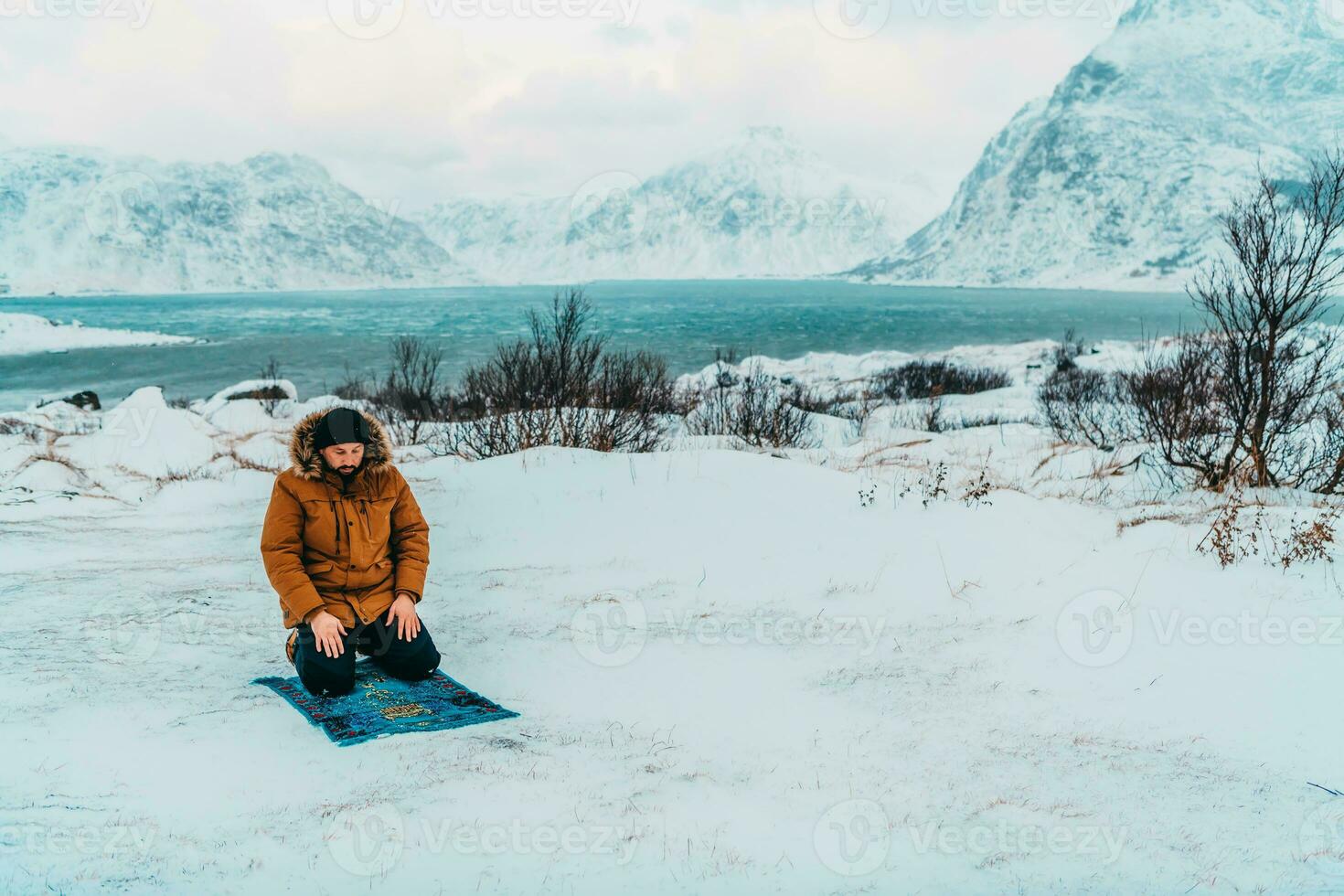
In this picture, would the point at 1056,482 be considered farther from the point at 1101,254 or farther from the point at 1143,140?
the point at 1143,140

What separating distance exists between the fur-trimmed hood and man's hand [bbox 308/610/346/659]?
2.15 ft

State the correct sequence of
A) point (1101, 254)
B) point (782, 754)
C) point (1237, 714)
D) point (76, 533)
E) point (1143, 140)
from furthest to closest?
point (1143, 140), point (1101, 254), point (76, 533), point (1237, 714), point (782, 754)

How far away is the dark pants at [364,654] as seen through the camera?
413 centimetres

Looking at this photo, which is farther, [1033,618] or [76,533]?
[76,533]

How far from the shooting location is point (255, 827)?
10.3 feet

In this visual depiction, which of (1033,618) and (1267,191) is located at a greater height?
(1267,191)

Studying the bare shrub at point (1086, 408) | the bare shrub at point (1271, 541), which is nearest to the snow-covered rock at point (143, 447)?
the bare shrub at point (1271, 541)

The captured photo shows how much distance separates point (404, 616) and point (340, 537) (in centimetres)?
50

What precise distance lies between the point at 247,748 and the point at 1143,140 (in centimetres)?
23073

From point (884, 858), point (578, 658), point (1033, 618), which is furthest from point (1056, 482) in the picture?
point (884, 858)
